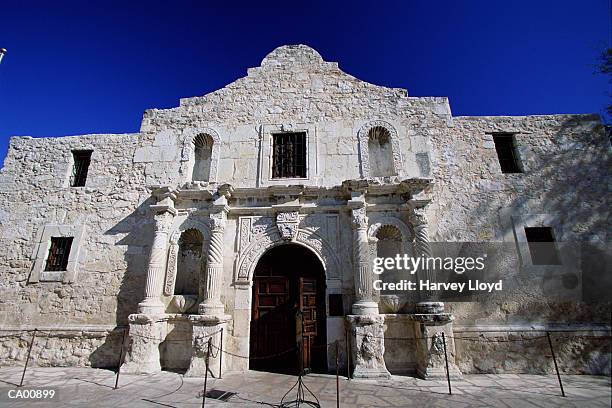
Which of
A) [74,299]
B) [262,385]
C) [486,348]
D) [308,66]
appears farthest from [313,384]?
[308,66]

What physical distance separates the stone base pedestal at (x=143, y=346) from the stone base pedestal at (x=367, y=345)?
395 centimetres

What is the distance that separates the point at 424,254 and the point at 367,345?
217 cm

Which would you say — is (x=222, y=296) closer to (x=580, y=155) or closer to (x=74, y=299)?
(x=74, y=299)

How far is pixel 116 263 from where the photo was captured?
7070mm

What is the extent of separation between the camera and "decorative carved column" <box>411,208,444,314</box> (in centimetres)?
563

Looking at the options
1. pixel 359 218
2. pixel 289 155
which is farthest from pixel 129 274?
pixel 359 218

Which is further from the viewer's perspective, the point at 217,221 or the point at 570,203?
the point at 570,203

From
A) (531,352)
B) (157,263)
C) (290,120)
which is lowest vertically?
(531,352)

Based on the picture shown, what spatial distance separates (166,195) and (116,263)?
6.91 feet

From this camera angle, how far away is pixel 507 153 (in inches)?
299

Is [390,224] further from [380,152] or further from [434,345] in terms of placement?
[434,345]

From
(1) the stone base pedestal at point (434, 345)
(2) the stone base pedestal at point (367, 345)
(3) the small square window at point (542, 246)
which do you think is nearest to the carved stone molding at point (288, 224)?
(2) the stone base pedestal at point (367, 345)

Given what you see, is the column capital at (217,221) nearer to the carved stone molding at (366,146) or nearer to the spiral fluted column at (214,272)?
the spiral fluted column at (214,272)

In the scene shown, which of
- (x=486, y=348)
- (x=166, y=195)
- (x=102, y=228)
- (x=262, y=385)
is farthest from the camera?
(x=102, y=228)
